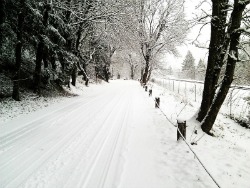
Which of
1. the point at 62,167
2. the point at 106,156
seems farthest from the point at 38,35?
the point at 62,167

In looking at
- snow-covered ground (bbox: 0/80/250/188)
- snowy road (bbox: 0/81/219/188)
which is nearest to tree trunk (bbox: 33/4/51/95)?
snow-covered ground (bbox: 0/80/250/188)

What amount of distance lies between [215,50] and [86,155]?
21.6ft

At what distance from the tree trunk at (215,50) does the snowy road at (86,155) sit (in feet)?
6.71

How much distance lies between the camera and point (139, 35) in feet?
103

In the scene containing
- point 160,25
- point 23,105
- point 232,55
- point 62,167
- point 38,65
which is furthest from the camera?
point 160,25

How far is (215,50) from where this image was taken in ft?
30.4

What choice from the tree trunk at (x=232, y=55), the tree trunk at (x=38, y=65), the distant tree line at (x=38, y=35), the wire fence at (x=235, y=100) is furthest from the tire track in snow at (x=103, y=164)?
the tree trunk at (x=38, y=65)

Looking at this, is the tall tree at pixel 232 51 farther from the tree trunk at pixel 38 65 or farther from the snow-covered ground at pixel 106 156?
the tree trunk at pixel 38 65

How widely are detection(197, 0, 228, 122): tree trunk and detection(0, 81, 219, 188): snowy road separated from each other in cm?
205

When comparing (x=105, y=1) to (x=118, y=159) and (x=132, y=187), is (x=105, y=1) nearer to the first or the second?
(x=118, y=159)

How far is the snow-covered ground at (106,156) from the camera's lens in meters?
5.06

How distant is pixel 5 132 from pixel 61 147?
2494 millimetres

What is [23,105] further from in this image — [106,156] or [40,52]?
[106,156]

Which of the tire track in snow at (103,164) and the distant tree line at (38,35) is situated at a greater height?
the distant tree line at (38,35)
